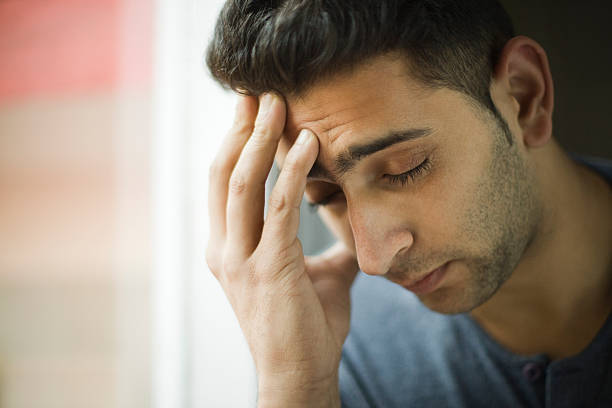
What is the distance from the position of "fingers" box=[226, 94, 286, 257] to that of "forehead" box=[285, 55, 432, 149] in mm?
109

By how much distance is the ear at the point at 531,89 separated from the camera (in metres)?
0.96

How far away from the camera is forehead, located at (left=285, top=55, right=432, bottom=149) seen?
2.64 ft

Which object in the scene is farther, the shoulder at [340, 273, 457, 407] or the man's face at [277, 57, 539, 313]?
the shoulder at [340, 273, 457, 407]

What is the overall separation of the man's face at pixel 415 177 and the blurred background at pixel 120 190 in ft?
1.90

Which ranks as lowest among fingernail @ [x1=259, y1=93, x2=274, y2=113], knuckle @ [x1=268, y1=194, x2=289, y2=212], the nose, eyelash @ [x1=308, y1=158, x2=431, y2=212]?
the nose

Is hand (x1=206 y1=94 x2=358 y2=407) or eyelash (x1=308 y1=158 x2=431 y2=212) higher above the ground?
eyelash (x1=308 y1=158 x2=431 y2=212)

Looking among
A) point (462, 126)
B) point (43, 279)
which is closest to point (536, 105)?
point (462, 126)

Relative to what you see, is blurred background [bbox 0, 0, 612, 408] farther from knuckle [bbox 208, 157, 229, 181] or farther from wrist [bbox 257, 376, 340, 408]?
wrist [bbox 257, 376, 340, 408]

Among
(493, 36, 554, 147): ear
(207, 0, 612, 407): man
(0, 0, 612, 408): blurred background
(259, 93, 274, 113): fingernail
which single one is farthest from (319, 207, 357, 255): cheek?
(0, 0, 612, 408): blurred background

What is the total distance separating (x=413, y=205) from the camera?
2.81ft

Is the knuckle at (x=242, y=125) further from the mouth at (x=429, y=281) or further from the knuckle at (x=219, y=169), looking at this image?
the mouth at (x=429, y=281)

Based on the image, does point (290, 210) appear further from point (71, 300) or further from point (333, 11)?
point (71, 300)

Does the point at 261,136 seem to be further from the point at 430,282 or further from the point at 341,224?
the point at 430,282

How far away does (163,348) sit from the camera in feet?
4.63
